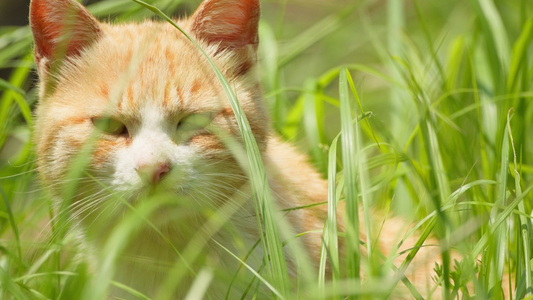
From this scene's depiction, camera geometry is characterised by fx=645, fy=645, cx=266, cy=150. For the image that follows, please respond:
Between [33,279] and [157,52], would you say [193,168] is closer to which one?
[157,52]

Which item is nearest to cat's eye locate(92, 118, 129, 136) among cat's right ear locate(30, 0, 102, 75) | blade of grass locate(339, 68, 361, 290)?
cat's right ear locate(30, 0, 102, 75)

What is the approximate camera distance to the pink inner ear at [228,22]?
180 cm

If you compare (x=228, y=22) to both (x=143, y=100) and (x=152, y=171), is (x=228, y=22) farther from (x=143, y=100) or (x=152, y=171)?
(x=152, y=171)

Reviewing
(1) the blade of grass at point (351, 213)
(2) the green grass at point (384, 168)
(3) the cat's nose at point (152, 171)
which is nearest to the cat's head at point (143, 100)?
(3) the cat's nose at point (152, 171)

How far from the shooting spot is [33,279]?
1.82 metres

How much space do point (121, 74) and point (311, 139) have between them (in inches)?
38.7

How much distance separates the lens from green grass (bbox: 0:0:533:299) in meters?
1.44

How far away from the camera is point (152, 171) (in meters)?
1.52

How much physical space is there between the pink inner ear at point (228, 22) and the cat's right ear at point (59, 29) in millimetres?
302

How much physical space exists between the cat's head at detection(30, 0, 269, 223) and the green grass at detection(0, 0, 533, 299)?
4.6 inches

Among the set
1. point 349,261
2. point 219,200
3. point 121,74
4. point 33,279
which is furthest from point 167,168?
point 33,279

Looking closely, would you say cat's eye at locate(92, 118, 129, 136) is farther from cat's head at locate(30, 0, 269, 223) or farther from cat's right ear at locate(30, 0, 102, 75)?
cat's right ear at locate(30, 0, 102, 75)

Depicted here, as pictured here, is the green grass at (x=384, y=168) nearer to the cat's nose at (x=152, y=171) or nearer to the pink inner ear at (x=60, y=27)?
the cat's nose at (x=152, y=171)

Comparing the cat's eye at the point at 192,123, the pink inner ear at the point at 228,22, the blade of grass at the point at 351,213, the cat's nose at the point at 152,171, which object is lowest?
the blade of grass at the point at 351,213
